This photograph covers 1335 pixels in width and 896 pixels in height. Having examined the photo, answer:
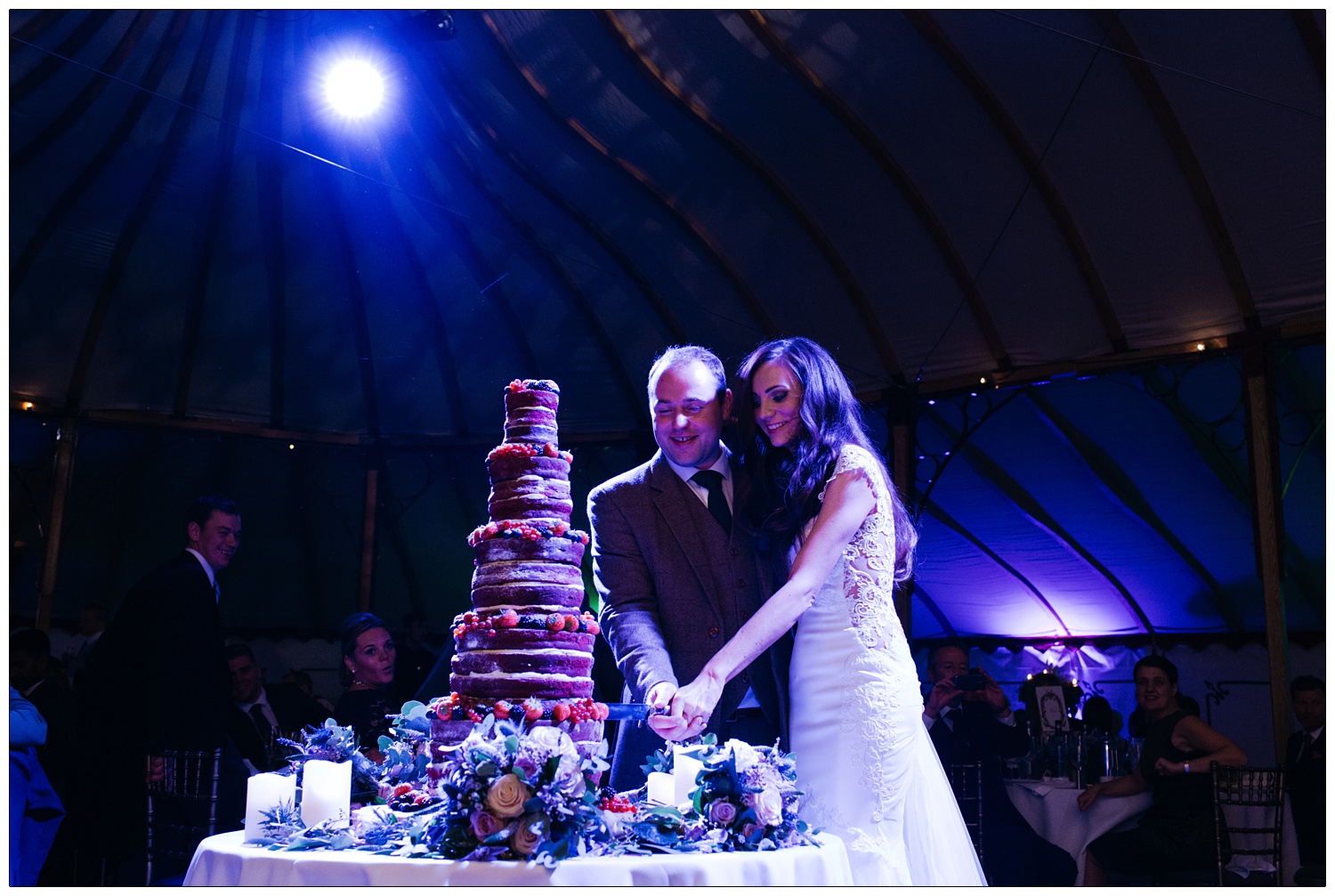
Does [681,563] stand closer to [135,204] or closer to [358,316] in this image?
[135,204]

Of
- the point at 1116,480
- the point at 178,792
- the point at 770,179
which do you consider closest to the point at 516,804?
the point at 178,792

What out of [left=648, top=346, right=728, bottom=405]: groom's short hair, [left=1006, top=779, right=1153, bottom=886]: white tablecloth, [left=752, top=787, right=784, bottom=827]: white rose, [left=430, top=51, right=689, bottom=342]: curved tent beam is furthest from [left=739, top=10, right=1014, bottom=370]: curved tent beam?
[left=752, top=787, right=784, bottom=827]: white rose

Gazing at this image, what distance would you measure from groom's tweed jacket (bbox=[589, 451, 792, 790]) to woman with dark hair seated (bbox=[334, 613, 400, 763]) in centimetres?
254

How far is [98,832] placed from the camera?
4.90 meters

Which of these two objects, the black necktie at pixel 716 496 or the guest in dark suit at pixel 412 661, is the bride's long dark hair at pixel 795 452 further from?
the guest in dark suit at pixel 412 661

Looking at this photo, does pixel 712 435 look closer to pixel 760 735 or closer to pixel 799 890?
pixel 760 735

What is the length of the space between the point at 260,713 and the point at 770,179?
4.98 meters

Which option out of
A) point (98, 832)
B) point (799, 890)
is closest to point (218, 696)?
point (98, 832)

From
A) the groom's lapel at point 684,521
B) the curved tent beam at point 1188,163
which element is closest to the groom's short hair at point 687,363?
the groom's lapel at point 684,521

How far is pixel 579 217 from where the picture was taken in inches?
365

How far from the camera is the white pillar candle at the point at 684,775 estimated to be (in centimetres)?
205

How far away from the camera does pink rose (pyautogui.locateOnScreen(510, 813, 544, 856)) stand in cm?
171

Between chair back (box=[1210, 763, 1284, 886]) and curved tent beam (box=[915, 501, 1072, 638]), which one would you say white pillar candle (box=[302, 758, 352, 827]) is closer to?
chair back (box=[1210, 763, 1284, 886])

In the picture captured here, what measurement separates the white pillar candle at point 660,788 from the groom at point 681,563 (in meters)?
0.35
